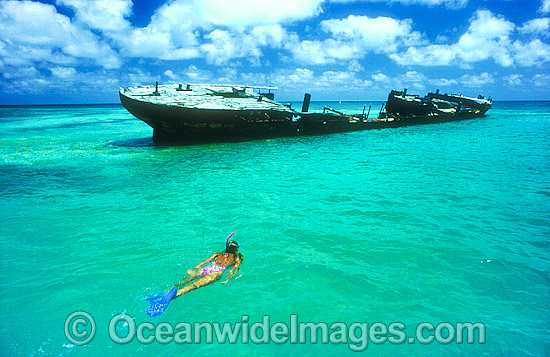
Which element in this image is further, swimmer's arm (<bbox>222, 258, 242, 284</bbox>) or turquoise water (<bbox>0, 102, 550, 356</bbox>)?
swimmer's arm (<bbox>222, 258, 242, 284</bbox>)

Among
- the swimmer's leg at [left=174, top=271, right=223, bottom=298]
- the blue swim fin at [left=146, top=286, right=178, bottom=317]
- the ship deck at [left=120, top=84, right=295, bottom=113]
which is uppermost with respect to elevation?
the ship deck at [left=120, top=84, right=295, bottom=113]

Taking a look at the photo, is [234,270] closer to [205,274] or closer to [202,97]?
[205,274]

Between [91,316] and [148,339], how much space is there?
127 centimetres

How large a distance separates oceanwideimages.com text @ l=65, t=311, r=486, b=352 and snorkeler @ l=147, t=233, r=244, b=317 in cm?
34

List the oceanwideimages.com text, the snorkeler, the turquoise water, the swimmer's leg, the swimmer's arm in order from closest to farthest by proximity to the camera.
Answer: the oceanwideimages.com text < the turquoise water < the snorkeler < the swimmer's leg < the swimmer's arm

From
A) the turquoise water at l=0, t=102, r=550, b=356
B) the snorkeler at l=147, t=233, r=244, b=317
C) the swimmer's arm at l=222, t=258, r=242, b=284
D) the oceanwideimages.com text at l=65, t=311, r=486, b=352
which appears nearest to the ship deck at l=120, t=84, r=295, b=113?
the turquoise water at l=0, t=102, r=550, b=356

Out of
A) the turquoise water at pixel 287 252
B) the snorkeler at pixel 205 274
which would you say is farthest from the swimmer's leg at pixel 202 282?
the turquoise water at pixel 287 252

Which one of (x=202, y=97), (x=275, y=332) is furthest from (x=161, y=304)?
(x=202, y=97)

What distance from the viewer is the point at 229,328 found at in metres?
4.38

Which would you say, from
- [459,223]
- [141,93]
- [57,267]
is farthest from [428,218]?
[141,93]

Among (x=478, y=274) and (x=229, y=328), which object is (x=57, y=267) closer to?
(x=229, y=328)

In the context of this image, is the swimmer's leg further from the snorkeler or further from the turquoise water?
the turquoise water

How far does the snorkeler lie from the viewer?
467 cm

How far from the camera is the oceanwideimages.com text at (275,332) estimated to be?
4.19 m
